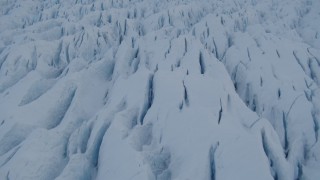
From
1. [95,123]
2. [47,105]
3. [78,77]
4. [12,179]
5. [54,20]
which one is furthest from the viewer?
[54,20]

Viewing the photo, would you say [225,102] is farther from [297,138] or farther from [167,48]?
[167,48]

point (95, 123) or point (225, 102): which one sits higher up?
point (225, 102)

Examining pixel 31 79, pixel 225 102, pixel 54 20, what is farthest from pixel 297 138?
pixel 54 20

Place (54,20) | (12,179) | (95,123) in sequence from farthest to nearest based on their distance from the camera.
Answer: (54,20), (95,123), (12,179)

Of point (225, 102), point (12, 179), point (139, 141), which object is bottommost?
point (12, 179)

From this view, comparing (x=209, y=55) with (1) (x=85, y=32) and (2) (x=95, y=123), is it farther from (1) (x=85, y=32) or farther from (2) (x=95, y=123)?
(1) (x=85, y=32)

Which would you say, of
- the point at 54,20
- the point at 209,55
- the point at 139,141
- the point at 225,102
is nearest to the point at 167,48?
the point at 209,55

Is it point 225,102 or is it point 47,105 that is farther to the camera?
point 47,105
